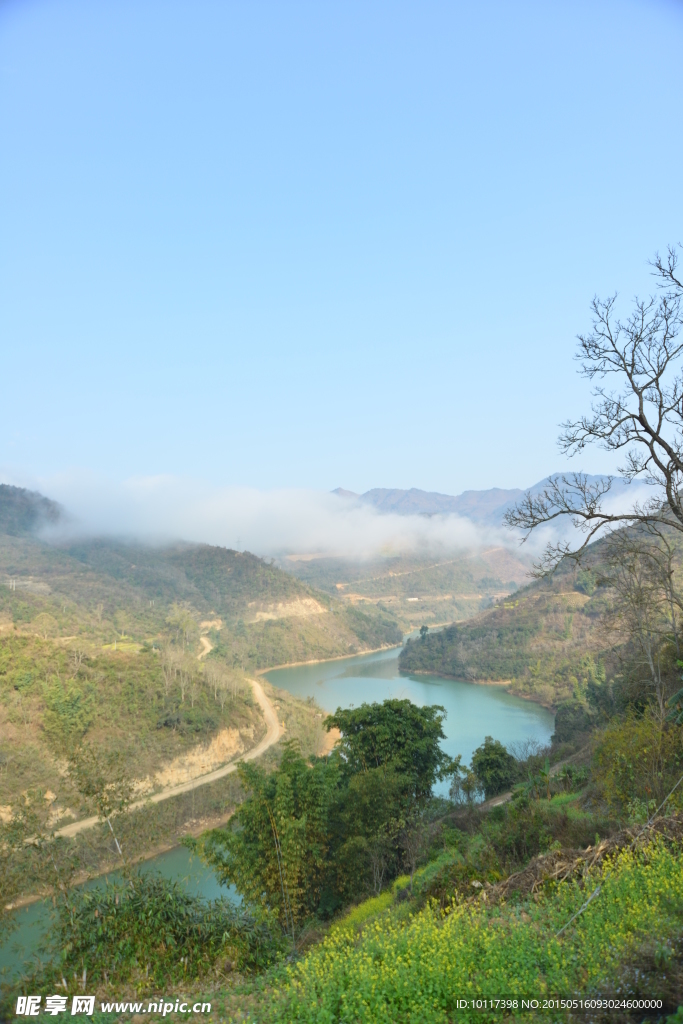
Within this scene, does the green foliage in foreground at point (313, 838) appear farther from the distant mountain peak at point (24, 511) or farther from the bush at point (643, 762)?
the distant mountain peak at point (24, 511)

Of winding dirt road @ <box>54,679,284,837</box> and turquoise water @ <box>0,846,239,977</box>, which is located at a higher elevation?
turquoise water @ <box>0,846,239,977</box>

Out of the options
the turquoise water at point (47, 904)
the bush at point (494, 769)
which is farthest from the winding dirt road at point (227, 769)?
the bush at point (494, 769)

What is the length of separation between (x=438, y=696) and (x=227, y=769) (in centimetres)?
2396

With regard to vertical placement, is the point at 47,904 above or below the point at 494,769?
above

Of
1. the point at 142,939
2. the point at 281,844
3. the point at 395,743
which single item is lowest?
the point at 395,743

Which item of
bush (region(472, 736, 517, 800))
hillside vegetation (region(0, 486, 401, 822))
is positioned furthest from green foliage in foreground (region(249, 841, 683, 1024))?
bush (region(472, 736, 517, 800))

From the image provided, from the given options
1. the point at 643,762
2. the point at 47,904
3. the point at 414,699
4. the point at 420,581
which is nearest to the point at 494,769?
the point at 643,762

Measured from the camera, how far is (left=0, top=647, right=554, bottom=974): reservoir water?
24.7 m

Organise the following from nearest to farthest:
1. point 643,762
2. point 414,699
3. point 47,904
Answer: point 47,904, point 643,762, point 414,699

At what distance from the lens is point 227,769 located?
28828 millimetres

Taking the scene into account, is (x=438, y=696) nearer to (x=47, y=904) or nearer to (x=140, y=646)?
(x=140, y=646)

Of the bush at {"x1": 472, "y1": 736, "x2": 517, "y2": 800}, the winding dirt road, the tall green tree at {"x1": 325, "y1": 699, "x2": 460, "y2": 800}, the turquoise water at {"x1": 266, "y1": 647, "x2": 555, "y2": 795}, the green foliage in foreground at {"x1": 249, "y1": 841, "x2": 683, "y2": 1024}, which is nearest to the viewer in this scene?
the green foliage in foreground at {"x1": 249, "y1": 841, "x2": 683, "y2": 1024}

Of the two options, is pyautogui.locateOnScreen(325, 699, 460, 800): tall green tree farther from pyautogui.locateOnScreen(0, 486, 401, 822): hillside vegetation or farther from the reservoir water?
pyautogui.locateOnScreen(0, 486, 401, 822): hillside vegetation

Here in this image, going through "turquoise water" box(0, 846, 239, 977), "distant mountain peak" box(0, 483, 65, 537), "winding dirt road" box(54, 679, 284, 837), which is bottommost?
"winding dirt road" box(54, 679, 284, 837)
